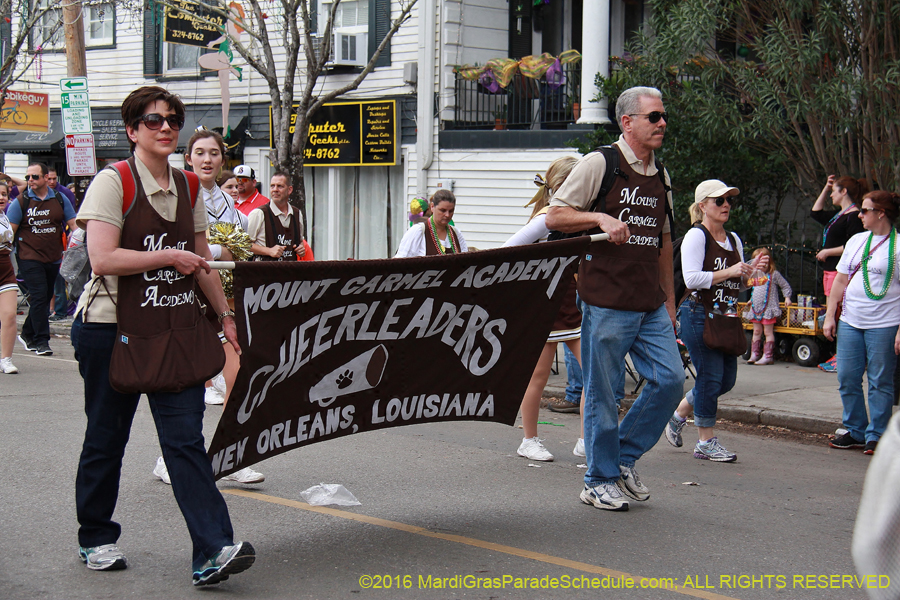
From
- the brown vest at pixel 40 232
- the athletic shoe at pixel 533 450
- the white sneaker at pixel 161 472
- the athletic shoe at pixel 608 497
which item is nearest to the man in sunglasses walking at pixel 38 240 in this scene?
the brown vest at pixel 40 232

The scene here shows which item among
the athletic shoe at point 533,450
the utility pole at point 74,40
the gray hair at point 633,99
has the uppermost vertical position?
the utility pole at point 74,40

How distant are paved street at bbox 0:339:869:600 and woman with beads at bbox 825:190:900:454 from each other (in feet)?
1.20

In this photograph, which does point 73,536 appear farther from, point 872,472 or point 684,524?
point 872,472

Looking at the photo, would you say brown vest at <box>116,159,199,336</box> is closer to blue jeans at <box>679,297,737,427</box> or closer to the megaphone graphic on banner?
the megaphone graphic on banner

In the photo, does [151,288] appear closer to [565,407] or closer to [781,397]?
[565,407]

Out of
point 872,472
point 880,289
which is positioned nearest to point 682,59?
point 880,289

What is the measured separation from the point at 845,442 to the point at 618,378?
3.25 m

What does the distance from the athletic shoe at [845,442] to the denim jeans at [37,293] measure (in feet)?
28.7

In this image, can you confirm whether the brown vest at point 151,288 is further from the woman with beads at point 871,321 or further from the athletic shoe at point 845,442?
the athletic shoe at point 845,442

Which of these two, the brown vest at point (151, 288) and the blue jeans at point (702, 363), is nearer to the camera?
the brown vest at point (151, 288)

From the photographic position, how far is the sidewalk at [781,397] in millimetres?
8688

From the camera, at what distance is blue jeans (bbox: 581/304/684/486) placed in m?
5.29

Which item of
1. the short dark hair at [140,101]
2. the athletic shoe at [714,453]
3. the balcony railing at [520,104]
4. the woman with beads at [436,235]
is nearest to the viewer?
the short dark hair at [140,101]

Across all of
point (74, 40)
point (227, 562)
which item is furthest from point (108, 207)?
point (74, 40)
